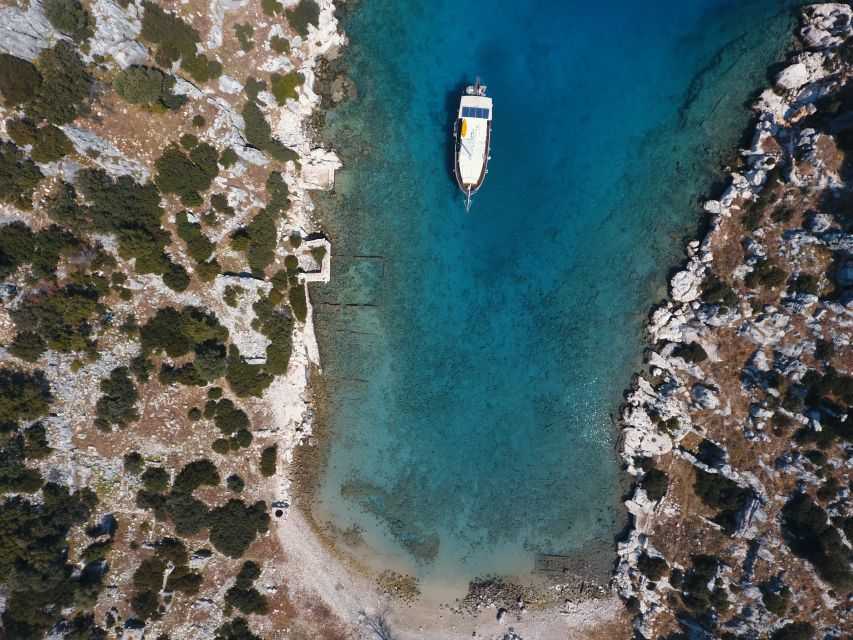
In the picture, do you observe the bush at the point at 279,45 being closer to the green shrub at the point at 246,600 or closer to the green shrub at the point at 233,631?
the green shrub at the point at 246,600

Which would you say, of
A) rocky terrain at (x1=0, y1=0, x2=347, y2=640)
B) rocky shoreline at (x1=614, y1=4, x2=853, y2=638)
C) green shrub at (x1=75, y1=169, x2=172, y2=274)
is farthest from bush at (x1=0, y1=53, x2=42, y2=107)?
rocky shoreline at (x1=614, y1=4, x2=853, y2=638)

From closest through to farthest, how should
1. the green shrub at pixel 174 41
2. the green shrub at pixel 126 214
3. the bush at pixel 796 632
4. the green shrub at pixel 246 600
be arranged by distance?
the green shrub at pixel 126 214
the green shrub at pixel 174 41
the bush at pixel 796 632
the green shrub at pixel 246 600

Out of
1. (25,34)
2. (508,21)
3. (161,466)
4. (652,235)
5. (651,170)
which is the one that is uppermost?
(508,21)

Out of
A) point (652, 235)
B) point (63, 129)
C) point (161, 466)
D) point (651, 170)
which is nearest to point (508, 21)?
point (651, 170)

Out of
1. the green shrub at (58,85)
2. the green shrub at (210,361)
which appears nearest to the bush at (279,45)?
the green shrub at (58,85)

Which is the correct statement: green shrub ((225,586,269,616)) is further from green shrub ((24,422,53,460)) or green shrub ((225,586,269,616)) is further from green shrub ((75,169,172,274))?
green shrub ((75,169,172,274))

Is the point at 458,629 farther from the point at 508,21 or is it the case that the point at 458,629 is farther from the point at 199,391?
the point at 508,21
